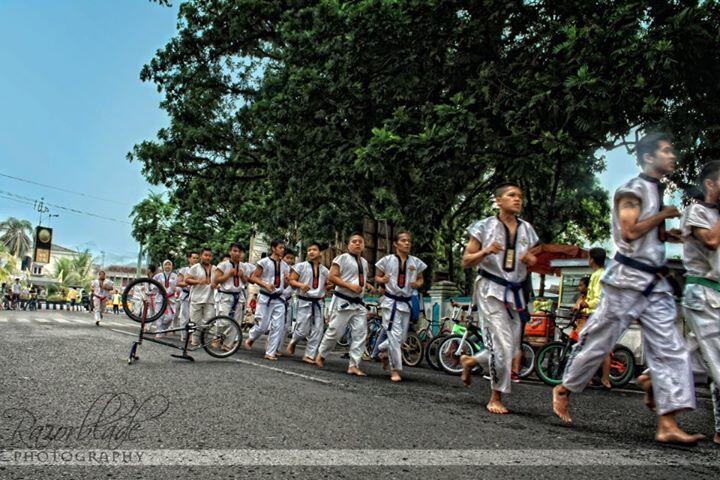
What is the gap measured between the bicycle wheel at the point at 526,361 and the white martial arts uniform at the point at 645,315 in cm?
523

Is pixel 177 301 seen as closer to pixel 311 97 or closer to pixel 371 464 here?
pixel 311 97

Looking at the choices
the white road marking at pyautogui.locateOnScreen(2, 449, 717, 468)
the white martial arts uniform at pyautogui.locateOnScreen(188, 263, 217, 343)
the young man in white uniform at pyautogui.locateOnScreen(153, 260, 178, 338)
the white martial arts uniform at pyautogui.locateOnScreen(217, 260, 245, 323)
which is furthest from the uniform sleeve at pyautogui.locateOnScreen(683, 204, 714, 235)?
the young man in white uniform at pyautogui.locateOnScreen(153, 260, 178, 338)

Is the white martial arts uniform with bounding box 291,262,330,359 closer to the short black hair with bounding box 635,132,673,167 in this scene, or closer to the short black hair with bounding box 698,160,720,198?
the short black hair with bounding box 635,132,673,167

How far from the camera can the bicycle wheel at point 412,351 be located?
11406 mm

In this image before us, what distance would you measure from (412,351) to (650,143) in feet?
23.8

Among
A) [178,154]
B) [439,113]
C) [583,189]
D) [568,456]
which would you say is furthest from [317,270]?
[583,189]

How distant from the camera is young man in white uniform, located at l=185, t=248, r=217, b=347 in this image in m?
12.1

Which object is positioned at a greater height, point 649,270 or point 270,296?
point 649,270

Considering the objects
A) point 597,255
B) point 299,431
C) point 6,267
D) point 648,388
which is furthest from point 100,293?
point 6,267

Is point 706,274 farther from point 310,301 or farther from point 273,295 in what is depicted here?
point 273,295

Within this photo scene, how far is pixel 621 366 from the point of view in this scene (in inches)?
372

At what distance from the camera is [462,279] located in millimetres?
31891

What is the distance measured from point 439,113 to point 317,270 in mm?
3376

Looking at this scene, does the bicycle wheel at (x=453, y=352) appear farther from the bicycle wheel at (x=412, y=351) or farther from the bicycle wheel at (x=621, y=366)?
the bicycle wheel at (x=621, y=366)
